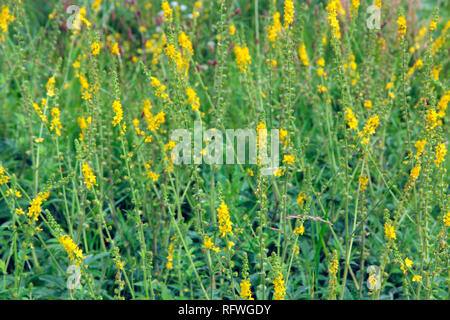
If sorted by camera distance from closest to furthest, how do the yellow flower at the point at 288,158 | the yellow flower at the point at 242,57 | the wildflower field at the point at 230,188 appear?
the wildflower field at the point at 230,188 < the yellow flower at the point at 288,158 < the yellow flower at the point at 242,57

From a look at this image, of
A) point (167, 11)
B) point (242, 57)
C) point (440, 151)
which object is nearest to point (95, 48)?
→ point (167, 11)

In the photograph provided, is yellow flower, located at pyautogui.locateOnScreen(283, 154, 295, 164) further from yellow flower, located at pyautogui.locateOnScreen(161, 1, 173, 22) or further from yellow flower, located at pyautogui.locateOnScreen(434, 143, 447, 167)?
yellow flower, located at pyautogui.locateOnScreen(161, 1, 173, 22)

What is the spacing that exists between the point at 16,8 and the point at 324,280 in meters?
2.19

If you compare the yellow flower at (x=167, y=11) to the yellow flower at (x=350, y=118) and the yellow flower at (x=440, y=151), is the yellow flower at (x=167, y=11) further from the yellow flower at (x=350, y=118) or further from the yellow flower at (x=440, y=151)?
the yellow flower at (x=440, y=151)

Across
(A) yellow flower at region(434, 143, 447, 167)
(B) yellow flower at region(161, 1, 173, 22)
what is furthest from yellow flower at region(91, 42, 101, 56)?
(A) yellow flower at region(434, 143, 447, 167)

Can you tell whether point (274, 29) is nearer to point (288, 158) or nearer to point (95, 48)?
point (288, 158)

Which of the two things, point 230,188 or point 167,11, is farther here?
point 230,188

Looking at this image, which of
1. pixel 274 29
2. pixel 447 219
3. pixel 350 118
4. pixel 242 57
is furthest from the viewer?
pixel 274 29

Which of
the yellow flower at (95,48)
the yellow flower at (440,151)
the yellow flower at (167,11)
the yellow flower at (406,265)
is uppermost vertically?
the yellow flower at (167,11)

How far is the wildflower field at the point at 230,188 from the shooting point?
2178 millimetres

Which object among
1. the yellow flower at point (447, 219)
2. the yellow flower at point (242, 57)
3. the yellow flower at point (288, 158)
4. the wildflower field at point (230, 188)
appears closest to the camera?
the yellow flower at point (447, 219)

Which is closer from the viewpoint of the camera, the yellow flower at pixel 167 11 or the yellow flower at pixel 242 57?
the yellow flower at pixel 167 11

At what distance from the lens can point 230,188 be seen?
9.66ft

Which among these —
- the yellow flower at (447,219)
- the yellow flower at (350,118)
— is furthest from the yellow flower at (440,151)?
the yellow flower at (350,118)
